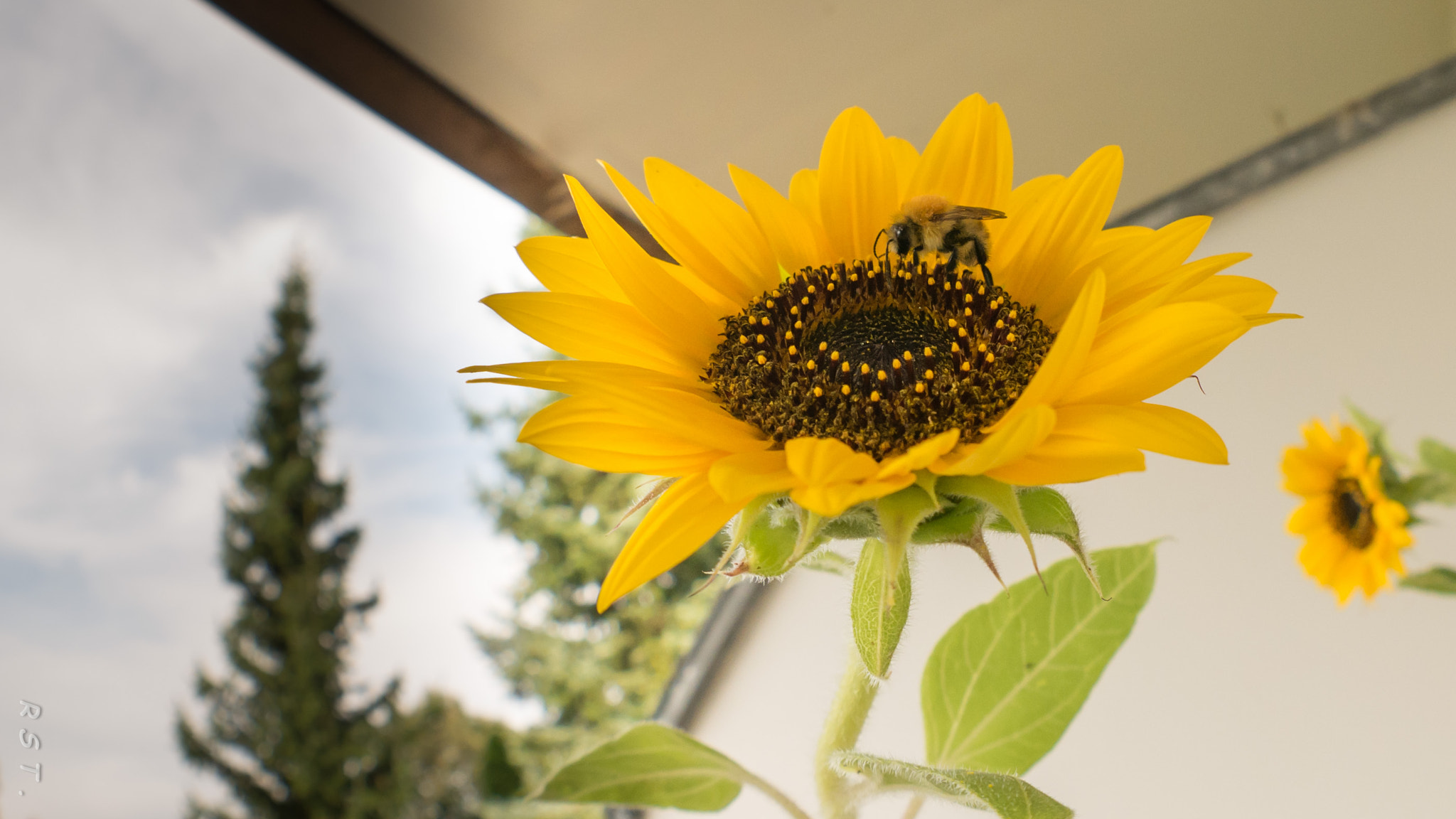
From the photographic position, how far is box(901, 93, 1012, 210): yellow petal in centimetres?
39

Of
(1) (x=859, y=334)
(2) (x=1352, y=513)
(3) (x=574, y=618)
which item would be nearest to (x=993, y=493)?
(1) (x=859, y=334)

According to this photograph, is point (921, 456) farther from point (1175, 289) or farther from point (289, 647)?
point (289, 647)

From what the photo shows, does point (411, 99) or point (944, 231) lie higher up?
point (411, 99)

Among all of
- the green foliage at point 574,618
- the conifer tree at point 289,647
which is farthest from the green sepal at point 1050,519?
the conifer tree at point 289,647

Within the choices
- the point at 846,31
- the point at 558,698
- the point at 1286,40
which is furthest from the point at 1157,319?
the point at 558,698

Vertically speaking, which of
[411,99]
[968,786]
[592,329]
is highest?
[411,99]

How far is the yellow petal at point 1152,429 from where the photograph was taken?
257 mm

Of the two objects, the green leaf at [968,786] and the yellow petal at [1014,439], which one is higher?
the yellow petal at [1014,439]

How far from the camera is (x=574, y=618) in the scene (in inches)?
319

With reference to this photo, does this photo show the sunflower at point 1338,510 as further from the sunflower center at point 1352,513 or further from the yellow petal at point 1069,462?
the yellow petal at point 1069,462

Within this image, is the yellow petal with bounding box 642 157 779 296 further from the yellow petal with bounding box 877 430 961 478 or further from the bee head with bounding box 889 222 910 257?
the yellow petal with bounding box 877 430 961 478

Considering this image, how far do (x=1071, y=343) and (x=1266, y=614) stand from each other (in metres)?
0.82

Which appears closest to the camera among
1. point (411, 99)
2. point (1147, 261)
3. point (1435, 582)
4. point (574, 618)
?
point (1147, 261)

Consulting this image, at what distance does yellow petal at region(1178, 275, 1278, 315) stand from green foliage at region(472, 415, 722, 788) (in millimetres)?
6406
